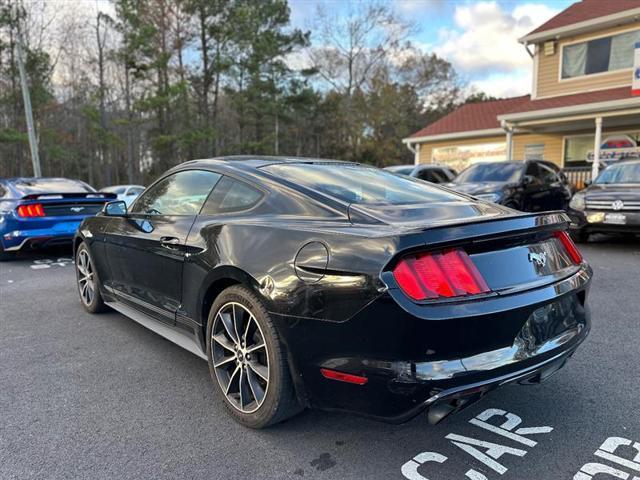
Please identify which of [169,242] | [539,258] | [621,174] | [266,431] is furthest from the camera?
[621,174]

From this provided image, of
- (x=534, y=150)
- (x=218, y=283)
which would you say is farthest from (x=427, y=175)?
(x=218, y=283)

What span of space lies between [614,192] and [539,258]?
255 inches

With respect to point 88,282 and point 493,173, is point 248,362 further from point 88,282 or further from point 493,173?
point 493,173

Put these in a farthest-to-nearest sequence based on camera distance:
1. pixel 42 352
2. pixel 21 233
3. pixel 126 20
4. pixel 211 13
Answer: pixel 211 13
pixel 126 20
pixel 21 233
pixel 42 352

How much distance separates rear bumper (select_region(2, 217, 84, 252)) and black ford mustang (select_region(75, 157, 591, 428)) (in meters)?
4.95

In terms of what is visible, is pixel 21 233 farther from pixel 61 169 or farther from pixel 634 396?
pixel 61 169

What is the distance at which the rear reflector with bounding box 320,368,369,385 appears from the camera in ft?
6.63

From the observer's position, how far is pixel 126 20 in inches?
981

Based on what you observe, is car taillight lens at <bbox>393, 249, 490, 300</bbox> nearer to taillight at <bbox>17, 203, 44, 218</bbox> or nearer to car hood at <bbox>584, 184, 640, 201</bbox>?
car hood at <bbox>584, 184, 640, 201</bbox>

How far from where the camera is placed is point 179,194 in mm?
3385

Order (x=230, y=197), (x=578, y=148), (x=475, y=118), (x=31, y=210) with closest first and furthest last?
(x=230, y=197), (x=31, y=210), (x=578, y=148), (x=475, y=118)

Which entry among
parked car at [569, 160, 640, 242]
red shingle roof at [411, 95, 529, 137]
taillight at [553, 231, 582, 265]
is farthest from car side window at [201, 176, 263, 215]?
red shingle roof at [411, 95, 529, 137]

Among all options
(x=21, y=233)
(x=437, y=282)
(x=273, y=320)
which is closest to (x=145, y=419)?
(x=273, y=320)

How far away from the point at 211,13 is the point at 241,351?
28381 millimetres
